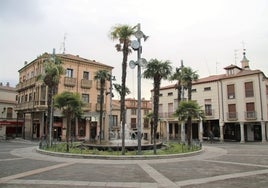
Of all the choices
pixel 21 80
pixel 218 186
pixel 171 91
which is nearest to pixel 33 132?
pixel 21 80

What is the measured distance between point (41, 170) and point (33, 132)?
103ft

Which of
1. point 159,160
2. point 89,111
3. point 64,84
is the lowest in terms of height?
point 159,160

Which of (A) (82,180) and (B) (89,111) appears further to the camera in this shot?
(B) (89,111)

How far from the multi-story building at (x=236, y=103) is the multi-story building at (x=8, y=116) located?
94.6ft

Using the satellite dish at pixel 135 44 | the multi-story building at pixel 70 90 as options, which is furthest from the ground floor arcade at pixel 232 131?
the satellite dish at pixel 135 44

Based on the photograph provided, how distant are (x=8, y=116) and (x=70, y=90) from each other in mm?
22963

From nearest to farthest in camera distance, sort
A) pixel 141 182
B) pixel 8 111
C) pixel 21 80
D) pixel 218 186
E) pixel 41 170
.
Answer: pixel 218 186
pixel 141 182
pixel 41 170
pixel 21 80
pixel 8 111

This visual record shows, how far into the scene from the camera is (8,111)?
53250mm

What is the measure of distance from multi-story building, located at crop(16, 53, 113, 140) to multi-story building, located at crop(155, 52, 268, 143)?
13107mm

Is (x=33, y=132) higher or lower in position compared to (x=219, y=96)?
lower

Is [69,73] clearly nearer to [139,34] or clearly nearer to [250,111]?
[139,34]

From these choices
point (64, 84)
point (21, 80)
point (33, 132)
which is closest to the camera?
point (64, 84)

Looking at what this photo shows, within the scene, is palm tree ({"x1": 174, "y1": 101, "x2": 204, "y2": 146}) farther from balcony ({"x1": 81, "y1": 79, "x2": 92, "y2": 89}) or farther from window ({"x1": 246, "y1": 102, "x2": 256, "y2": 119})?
balcony ({"x1": 81, "y1": 79, "x2": 92, "y2": 89})

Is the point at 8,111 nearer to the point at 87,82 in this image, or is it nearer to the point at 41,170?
the point at 87,82
